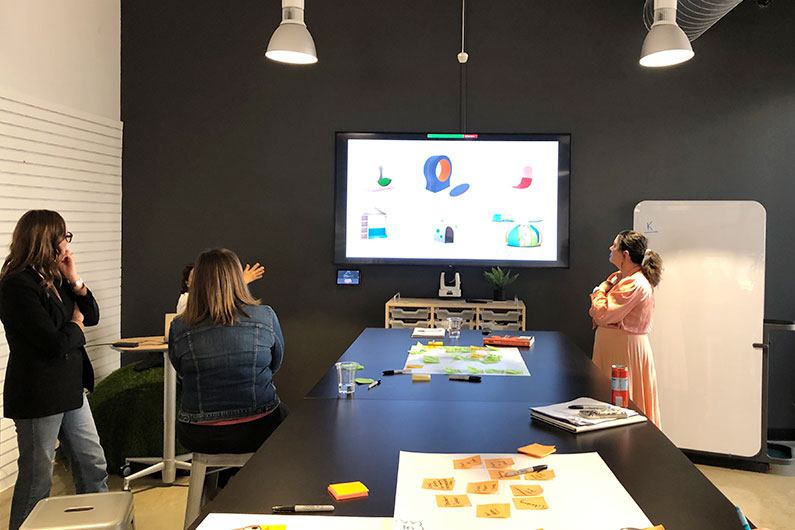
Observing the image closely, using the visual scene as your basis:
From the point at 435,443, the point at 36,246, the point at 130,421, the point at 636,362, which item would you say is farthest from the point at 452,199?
the point at 435,443

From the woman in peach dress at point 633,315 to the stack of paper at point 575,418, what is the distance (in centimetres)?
167

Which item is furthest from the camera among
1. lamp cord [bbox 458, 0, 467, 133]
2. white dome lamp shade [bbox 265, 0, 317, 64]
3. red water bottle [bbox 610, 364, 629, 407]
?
lamp cord [bbox 458, 0, 467, 133]

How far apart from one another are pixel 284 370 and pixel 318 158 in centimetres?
166

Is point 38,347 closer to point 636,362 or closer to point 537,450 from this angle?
point 537,450

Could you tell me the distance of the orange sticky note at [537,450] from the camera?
192cm

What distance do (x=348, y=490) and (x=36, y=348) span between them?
5.82 ft

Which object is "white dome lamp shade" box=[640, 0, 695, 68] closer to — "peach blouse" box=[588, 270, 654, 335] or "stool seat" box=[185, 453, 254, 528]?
"peach blouse" box=[588, 270, 654, 335]

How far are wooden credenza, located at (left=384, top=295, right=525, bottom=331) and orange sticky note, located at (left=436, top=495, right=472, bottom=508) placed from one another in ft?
11.0

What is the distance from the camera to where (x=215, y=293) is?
2.82m

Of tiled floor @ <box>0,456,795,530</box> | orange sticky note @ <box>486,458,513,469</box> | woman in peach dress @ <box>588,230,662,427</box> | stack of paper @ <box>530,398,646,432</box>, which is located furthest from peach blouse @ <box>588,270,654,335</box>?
orange sticky note @ <box>486,458,513,469</box>

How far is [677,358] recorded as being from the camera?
486 centimetres

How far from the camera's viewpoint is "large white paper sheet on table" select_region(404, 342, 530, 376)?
3.09 m

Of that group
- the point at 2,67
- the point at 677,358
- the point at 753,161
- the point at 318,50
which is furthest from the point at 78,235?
the point at 753,161

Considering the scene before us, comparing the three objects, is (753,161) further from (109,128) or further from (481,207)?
(109,128)
